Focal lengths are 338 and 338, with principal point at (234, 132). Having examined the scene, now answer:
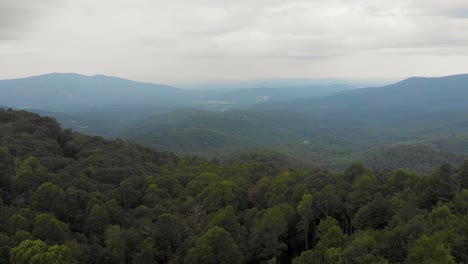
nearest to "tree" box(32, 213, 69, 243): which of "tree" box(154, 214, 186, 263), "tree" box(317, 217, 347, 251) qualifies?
"tree" box(154, 214, 186, 263)

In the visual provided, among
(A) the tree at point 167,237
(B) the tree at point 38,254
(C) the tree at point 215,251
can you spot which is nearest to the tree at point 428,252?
(C) the tree at point 215,251

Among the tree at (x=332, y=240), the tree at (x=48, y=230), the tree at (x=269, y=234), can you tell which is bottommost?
the tree at (x=269, y=234)

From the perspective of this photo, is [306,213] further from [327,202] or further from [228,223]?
[228,223]

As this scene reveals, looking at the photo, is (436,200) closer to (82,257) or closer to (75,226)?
(82,257)

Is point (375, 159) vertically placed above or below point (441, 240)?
below

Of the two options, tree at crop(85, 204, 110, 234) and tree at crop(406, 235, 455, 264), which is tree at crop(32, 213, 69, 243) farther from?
tree at crop(406, 235, 455, 264)

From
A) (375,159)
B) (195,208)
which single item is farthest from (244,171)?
(375,159)

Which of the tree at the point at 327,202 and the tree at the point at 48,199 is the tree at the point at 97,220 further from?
the tree at the point at 327,202
